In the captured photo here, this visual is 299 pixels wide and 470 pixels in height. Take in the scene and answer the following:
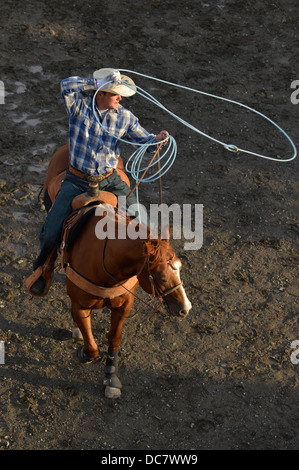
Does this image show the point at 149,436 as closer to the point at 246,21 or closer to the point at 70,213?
the point at 70,213

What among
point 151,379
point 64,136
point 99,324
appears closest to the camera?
point 151,379

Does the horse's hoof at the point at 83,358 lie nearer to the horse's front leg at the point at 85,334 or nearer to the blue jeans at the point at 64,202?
the horse's front leg at the point at 85,334

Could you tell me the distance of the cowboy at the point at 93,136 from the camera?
6055 mm

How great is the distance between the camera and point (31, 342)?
6.96 meters

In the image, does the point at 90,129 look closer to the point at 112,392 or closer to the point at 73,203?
the point at 73,203

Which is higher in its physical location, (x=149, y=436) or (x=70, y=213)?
(x=70, y=213)

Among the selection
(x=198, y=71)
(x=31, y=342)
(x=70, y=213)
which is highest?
(x=70, y=213)

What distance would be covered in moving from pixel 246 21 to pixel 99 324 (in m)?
9.38

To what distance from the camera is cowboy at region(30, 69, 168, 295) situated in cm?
605

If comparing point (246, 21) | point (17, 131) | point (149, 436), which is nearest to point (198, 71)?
point (246, 21)

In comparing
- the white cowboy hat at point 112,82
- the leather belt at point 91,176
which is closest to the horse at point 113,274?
the leather belt at point 91,176

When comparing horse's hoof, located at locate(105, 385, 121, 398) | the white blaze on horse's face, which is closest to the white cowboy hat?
the white blaze on horse's face

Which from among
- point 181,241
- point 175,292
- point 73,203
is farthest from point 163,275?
point 181,241

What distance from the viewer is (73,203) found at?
6.18 meters
